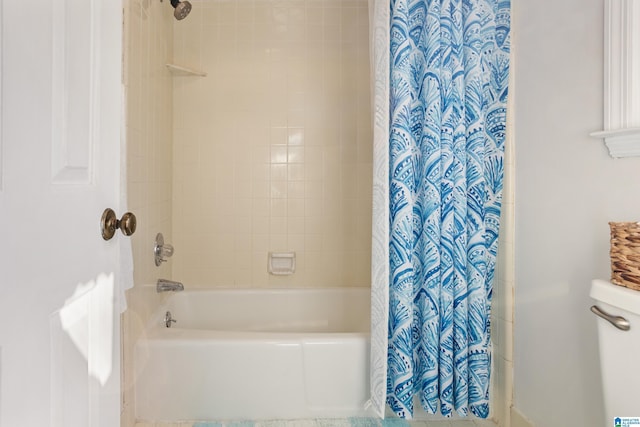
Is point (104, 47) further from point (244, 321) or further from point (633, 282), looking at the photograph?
point (244, 321)

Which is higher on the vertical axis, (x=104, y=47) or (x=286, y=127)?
(x=286, y=127)

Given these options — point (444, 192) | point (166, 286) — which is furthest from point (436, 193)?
point (166, 286)

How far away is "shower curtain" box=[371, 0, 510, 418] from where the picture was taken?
5.37ft

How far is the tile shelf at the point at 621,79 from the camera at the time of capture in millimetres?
1164

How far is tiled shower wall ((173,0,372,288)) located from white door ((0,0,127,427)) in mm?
1796

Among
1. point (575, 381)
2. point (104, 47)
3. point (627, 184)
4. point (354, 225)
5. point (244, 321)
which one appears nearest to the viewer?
point (104, 47)

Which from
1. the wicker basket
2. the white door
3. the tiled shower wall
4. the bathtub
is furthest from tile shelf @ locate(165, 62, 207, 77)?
the wicker basket

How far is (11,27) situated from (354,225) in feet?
7.46

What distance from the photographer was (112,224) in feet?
2.66

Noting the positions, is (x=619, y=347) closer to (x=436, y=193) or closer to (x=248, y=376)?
(x=436, y=193)

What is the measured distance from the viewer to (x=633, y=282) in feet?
3.33

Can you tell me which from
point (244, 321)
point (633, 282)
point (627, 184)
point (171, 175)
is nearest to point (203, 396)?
point (244, 321)

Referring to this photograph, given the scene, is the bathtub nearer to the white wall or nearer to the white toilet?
the white wall

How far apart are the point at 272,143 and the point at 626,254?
2014mm
